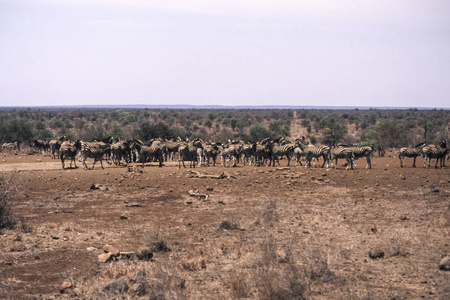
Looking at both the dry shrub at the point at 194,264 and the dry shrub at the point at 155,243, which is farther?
the dry shrub at the point at 155,243

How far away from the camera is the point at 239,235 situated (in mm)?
11484

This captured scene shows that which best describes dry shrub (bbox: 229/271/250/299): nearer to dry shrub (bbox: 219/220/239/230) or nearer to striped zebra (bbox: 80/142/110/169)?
dry shrub (bbox: 219/220/239/230)

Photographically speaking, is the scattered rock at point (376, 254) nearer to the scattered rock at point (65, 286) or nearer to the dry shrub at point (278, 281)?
the dry shrub at point (278, 281)

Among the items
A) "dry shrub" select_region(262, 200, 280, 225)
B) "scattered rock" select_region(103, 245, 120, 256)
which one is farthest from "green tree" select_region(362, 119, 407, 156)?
"scattered rock" select_region(103, 245, 120, 256)

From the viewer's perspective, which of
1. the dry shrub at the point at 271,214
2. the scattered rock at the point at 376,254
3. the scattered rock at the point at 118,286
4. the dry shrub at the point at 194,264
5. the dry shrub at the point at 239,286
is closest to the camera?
the dry shrub at the point at 239,286

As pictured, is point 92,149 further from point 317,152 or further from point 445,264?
point 445,264

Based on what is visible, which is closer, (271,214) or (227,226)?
(227,226)

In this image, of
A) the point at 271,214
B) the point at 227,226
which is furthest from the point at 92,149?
the point at 227,226

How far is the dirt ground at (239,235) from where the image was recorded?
789 centimetres

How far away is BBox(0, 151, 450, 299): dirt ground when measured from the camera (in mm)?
Answer: 7895

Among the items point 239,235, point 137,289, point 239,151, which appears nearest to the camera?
point 137,289

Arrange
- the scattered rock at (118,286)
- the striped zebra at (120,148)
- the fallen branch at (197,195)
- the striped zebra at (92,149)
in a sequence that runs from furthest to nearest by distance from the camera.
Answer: the striped zebra at (120,148) < the striped zebra at (92,149) < the fallen branch at (197,195) < the scattered rock at (118,286)

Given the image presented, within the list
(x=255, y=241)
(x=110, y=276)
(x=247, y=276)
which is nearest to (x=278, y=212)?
(x=255, y=241)

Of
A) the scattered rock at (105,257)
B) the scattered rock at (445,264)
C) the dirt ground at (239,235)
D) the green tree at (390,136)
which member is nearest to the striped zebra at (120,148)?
the dirt ground at (239,235)
